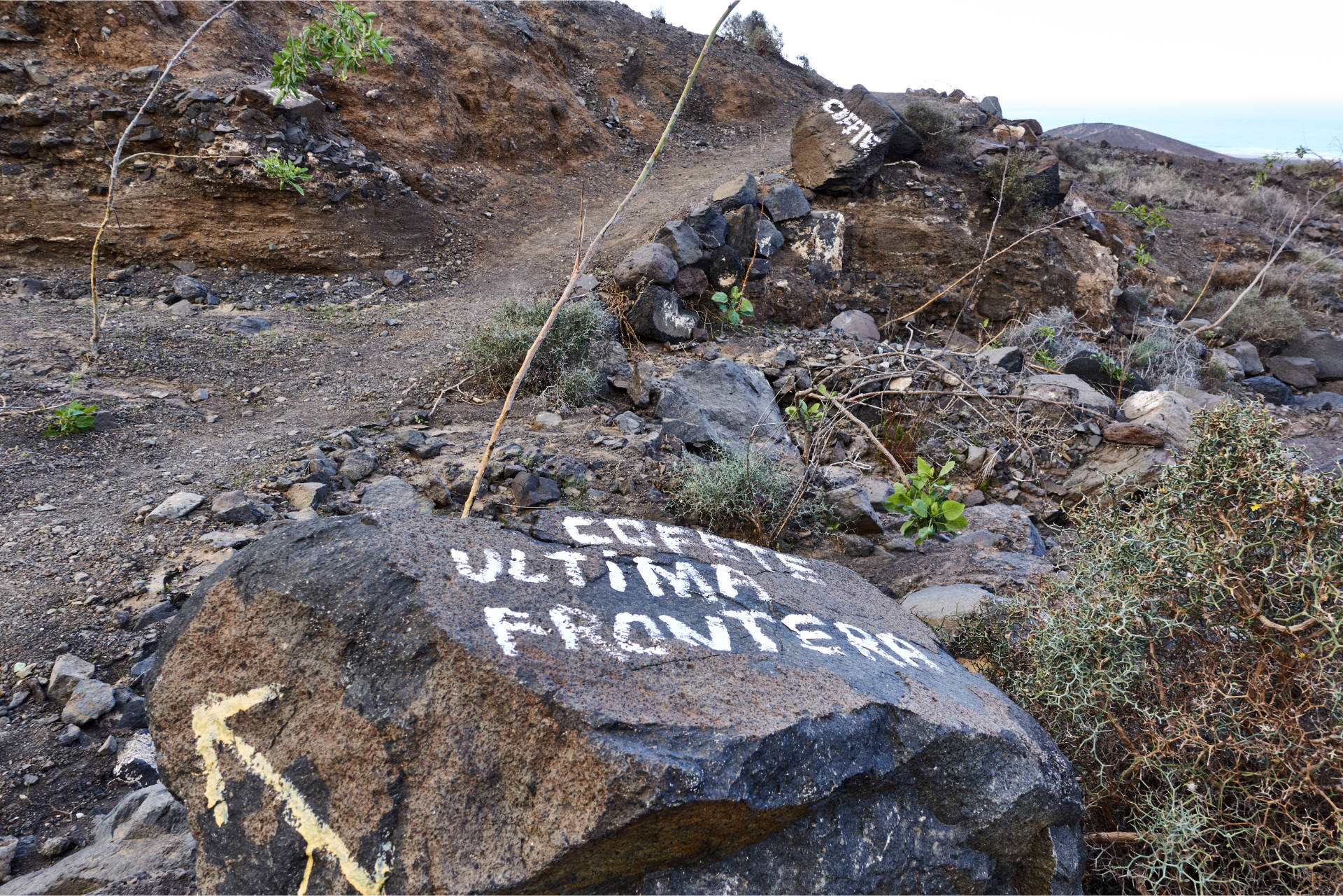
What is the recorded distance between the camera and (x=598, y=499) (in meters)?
3.93

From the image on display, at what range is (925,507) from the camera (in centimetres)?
383

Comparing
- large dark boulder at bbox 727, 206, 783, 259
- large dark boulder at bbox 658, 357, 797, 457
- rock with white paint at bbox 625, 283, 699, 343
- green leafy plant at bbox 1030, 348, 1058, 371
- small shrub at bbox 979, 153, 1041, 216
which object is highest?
small shrub at bbox 979, 153, 1041, 216

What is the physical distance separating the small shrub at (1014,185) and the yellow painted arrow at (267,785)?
9700 millimetres

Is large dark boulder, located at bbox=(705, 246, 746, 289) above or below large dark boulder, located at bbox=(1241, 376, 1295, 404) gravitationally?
above

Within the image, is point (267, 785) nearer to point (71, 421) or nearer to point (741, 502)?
point (741, 502)

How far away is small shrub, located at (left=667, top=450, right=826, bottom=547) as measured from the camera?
12.8ft

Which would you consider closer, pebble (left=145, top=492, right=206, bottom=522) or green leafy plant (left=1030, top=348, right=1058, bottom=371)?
pebble (left=145, top=492, right=206, bottom=522)

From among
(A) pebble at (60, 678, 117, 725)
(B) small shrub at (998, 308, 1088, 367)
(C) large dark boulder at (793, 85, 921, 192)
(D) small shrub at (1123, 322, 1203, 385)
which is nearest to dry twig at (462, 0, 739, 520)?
(A) pebble at (60, 678, 117, 725)

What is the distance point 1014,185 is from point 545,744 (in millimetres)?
9635

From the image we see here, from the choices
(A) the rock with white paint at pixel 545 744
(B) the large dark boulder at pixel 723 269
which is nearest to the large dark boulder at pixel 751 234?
(B) the large dark boulder at pixel 723 269

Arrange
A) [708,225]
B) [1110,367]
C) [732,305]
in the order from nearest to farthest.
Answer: [732,305] → [708,225] → [1110,367]

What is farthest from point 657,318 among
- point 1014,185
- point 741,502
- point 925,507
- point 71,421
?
point 1014,185

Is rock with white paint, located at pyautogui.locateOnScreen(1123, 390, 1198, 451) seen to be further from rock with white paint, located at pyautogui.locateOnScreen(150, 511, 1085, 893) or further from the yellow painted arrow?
the yellow painted arrow

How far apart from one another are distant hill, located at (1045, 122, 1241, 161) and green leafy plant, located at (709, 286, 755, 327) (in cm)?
1694
